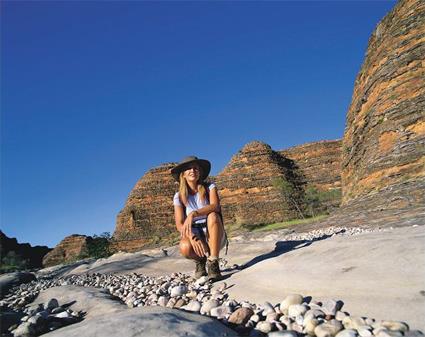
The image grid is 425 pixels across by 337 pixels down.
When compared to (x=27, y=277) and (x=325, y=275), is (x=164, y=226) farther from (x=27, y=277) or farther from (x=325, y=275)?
(x=325, y=275)

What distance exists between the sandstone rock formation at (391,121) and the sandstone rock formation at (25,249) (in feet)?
190

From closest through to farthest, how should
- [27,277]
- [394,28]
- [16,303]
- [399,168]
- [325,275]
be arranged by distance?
[325,275]
[16,303]
[27,277]
[399,168]
[394,28]

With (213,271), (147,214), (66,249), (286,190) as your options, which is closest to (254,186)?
(286,190)

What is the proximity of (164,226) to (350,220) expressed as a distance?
41.5m

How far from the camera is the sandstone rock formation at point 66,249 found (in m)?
58.9

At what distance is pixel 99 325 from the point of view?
184 cm

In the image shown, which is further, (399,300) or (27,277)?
(27,277)

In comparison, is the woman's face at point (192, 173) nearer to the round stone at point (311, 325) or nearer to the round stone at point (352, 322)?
the round stone at point (311, 325)

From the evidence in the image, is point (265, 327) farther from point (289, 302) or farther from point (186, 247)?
point (186, 247)

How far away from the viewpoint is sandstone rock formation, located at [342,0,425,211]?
37.2ft

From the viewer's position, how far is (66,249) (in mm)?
61688

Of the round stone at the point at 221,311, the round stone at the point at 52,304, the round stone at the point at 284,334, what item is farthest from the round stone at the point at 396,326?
the round stone at the point at 52,304

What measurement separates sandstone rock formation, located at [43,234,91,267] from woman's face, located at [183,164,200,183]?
195 feet

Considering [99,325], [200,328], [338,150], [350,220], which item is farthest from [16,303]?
[338,150]
